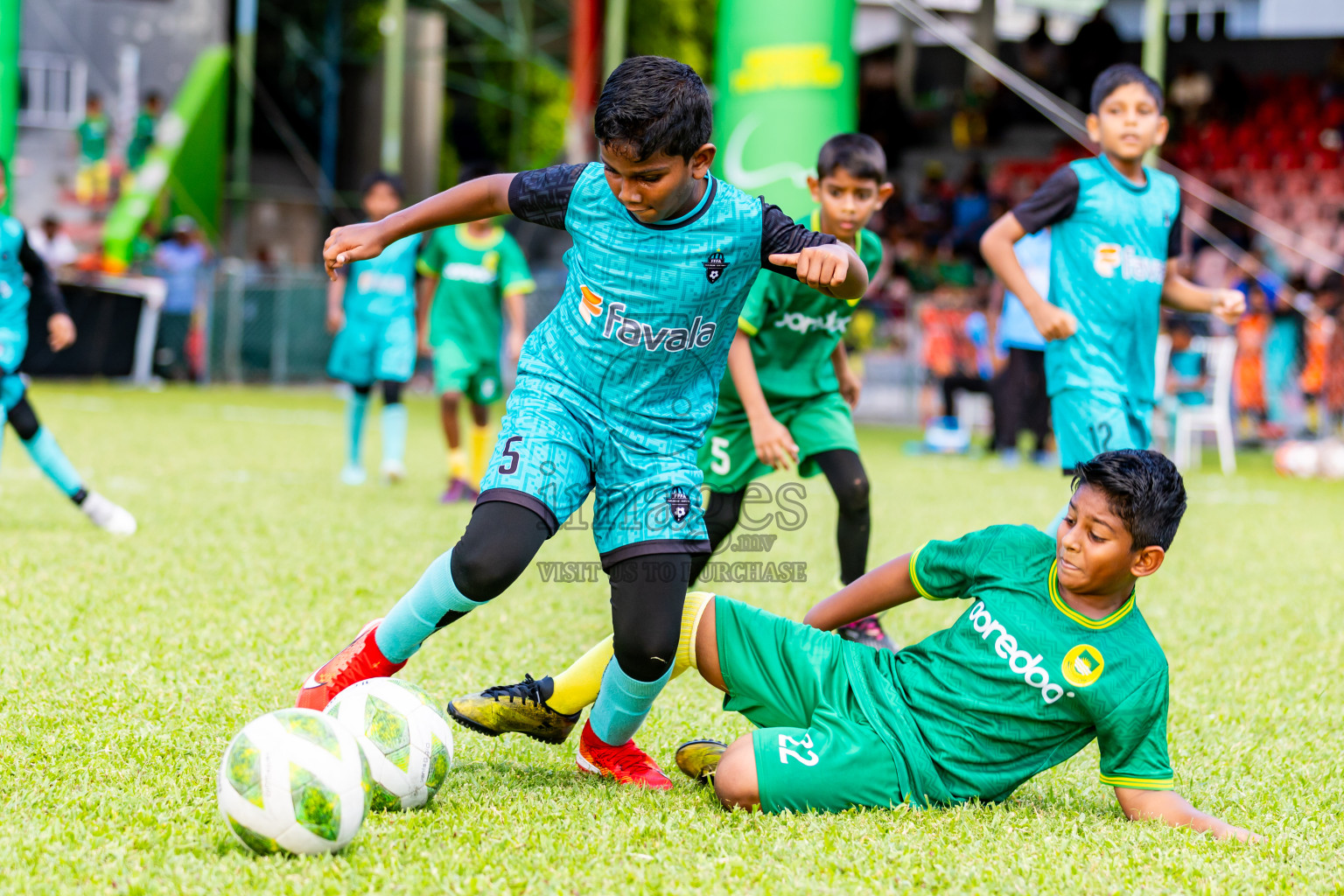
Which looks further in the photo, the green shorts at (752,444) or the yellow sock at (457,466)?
the yellow sock at (457,466)

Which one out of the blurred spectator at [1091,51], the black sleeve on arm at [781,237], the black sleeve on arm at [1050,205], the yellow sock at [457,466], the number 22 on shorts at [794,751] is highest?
the blurred spectator at [1091,51]

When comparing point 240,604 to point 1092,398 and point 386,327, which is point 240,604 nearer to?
point 1092,398

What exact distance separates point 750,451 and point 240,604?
6.57ft

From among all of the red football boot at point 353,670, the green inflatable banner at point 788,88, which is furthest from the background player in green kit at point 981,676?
the green inflatable banner at point 788,88

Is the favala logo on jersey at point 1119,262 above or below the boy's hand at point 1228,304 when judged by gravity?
above

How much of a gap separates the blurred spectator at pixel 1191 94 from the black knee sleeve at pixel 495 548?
2189cm

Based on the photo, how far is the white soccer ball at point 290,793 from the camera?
2.54 m

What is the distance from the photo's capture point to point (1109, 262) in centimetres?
469

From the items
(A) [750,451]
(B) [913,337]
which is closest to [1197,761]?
(A) [750,451]

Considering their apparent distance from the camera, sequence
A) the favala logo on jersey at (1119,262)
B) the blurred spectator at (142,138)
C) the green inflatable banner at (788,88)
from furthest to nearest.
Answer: the blurred spectator at (142,138) < the green inflatable banner at (788,88) < the favala logo on jersey at (1119,262)

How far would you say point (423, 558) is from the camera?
6.23 m

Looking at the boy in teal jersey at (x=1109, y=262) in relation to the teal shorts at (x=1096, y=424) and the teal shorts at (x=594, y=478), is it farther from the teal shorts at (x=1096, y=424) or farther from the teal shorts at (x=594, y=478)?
the teal shorts at (x=594, y=478)

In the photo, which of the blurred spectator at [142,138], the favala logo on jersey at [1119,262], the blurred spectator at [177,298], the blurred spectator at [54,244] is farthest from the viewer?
the blurred spectator at [142,138]

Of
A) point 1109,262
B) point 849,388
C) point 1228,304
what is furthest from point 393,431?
point 1228,304
